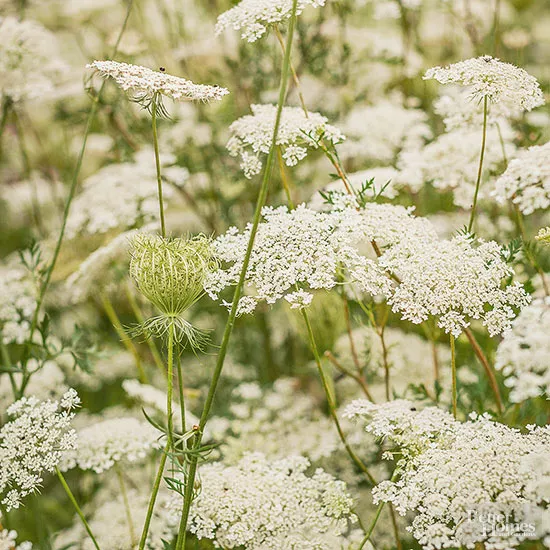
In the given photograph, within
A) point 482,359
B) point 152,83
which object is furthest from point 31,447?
point 482,359

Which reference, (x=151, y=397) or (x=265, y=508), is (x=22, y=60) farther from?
(x=265, y=508)

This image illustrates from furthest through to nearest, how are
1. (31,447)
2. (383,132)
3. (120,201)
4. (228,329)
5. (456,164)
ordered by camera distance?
(383,132) → (120,201) → (456,164) → (31,447) → (228,329)

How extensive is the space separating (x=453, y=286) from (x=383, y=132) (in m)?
0.90

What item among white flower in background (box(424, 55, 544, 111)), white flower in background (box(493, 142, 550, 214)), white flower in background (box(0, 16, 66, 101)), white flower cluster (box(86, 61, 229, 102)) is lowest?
white flower in background (box(493, 142, 550, 214))

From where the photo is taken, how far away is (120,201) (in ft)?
5.43

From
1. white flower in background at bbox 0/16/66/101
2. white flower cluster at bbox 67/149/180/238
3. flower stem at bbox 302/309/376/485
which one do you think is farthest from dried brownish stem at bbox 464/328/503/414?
white flower in background at bbox 0/16/66/101

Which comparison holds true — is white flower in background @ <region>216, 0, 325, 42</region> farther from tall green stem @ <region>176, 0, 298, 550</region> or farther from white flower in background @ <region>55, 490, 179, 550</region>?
white flower in background @ <region>55, 490, 179, 550</region>

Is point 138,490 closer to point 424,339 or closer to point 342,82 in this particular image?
point 424,339

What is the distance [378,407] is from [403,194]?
3.02ft

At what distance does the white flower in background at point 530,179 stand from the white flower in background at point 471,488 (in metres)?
0.34

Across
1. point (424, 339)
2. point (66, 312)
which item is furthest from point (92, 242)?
point (424, 339)

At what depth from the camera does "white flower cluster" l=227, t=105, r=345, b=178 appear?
1180 millimetres

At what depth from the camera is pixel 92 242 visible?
6.21 ft

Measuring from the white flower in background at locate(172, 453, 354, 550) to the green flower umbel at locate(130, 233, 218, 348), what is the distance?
300mm
